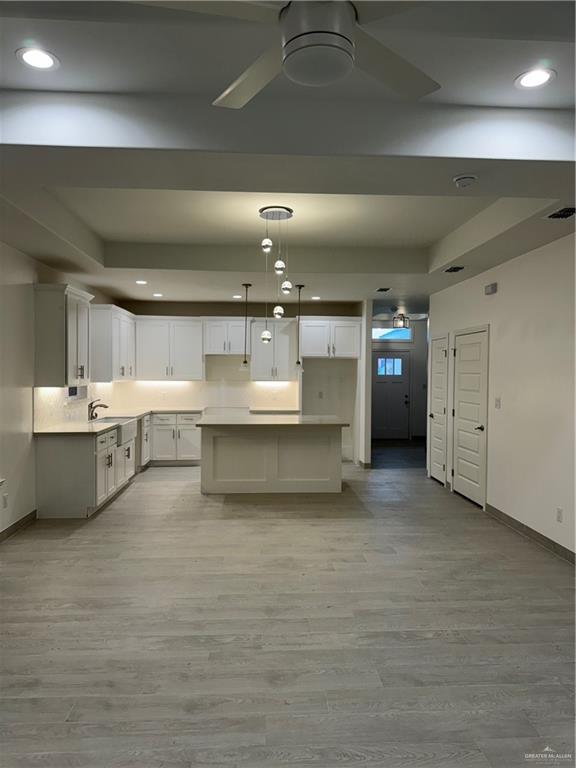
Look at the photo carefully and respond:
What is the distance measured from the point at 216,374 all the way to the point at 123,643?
5819 mm

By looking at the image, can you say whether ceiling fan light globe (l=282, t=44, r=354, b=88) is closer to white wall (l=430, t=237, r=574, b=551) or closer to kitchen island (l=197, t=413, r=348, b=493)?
white wall (l=430, t=237, r=574, b=551)

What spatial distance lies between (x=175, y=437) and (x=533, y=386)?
535cm

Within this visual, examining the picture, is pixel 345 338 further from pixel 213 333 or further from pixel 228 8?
pixel 228 8

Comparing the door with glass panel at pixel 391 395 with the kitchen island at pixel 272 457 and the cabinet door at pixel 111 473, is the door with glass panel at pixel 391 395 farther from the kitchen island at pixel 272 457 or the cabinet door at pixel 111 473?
the cabinet door at pixel 111 473

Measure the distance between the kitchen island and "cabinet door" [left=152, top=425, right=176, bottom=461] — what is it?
193cm

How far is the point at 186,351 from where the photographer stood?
25.5 feet

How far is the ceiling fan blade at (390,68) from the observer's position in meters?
1.45

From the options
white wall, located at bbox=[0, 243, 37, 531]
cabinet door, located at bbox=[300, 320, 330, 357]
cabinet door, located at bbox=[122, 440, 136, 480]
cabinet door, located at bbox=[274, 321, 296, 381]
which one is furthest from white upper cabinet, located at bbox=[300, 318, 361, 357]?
white wall, located at bbox=[0, 243, 37, 531]

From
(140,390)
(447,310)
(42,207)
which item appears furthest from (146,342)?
(447,310)

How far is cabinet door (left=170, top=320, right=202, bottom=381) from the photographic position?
775 cm

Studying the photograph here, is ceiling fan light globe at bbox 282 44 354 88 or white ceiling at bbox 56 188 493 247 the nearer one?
ceiling fan light globe at bbox 282 44 354 88

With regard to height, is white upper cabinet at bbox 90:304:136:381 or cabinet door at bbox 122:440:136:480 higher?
white upper cabinet at bbox 90:304:136:381

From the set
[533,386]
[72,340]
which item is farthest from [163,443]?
[533,386]

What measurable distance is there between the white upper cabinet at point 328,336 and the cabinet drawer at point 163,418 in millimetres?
2394
